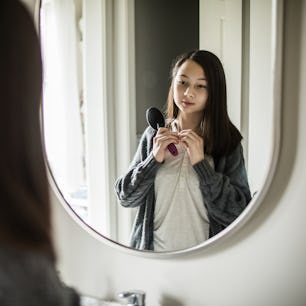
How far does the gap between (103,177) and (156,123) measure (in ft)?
0.63

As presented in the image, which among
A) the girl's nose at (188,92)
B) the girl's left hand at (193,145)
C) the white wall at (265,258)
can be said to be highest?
the girl's nose at (188,92)

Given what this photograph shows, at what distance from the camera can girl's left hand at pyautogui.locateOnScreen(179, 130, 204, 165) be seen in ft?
2.67

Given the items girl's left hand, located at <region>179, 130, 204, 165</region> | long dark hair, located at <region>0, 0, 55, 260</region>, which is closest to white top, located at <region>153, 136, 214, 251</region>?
girl's left hand, located at <region>179, 130, 204, 165</region>

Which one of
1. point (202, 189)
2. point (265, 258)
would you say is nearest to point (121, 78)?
point (202, 189)

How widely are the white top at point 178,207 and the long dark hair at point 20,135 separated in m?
0.33

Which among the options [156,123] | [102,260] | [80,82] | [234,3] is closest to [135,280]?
[102,260]

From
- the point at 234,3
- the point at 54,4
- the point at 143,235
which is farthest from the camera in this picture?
the point at 54,4

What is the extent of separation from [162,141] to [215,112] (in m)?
0.13

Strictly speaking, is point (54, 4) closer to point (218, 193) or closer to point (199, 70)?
point (199, 70)

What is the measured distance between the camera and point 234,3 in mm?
757

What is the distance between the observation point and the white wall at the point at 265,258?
73 centimetres

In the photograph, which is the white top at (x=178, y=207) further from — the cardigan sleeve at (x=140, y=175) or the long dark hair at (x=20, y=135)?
the long dark hair at (x=20, y=135)

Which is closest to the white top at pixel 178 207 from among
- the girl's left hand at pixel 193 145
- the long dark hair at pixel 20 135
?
the girl's left hand at pixel 193 145

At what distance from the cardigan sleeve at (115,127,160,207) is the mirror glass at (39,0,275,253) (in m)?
0.02
